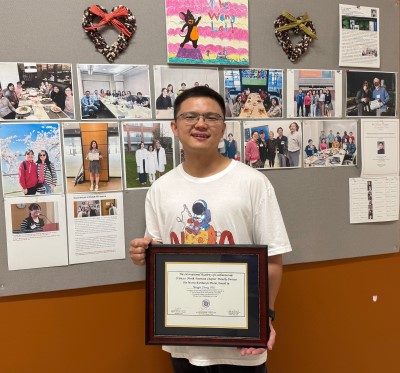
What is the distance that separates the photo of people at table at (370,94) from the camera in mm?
1517

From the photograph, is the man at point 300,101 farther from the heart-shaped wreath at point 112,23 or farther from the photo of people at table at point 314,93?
the heart-shaped wreath at point 112,23

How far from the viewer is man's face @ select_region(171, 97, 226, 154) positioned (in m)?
1.05

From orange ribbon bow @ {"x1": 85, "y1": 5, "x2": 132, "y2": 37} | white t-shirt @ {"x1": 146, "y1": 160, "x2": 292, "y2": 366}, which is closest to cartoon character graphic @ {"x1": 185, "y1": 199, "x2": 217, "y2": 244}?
white t-shirt @ {"x1": 146, "y1": 160, "x2": 292, "y2": 366}

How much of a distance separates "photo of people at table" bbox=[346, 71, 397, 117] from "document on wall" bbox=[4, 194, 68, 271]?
3.91 ft

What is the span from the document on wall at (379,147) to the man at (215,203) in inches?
27.1

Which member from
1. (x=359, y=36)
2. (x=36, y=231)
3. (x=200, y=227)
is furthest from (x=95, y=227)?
(x=359, y=36)

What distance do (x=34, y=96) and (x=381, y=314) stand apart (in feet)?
5.46

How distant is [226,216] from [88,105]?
0.61m

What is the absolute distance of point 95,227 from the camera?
1.28 meters

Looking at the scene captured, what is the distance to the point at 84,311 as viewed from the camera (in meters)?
1.31

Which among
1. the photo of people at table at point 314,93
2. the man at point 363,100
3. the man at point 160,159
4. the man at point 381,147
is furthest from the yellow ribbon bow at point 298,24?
the man at point 160,159

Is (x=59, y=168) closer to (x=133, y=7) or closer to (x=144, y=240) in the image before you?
(x=144, y=240)

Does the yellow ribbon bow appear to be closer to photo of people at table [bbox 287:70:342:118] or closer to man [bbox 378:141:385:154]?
photo of people at table [bbox 287:70:342:118]

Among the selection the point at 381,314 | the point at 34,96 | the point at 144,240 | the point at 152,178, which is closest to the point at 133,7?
the point at 34,96
